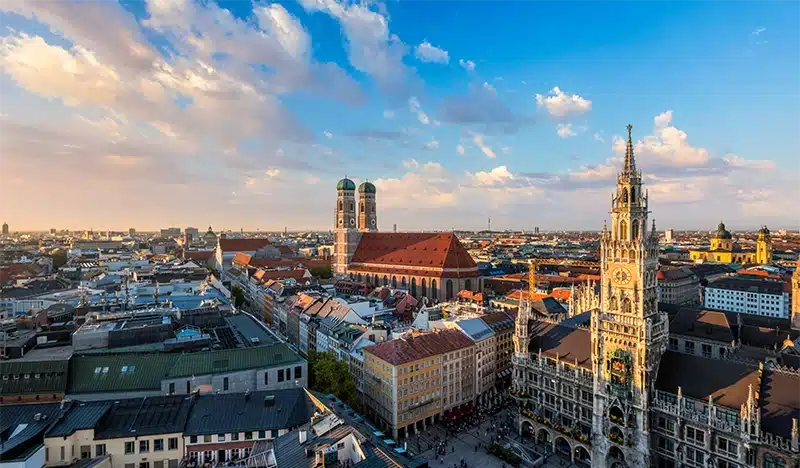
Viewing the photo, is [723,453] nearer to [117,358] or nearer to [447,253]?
[117,358]

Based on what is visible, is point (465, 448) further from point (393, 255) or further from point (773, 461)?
point (393, 255)

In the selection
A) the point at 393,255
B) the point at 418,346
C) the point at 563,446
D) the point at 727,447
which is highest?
the point at 393,255

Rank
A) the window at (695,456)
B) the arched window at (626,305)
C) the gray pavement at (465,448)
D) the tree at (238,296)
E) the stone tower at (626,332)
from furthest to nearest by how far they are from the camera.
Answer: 1. the tree at (238,296)
2. the gray pavement at (465,448)
3. the arched window at (626,305)
4. the stone tower at (626,332)
5. the window at (695,456)

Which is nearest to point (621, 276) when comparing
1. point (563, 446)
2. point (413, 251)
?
point (563, 446)

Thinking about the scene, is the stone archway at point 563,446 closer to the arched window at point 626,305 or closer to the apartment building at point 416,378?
the apartment building at point 416,378

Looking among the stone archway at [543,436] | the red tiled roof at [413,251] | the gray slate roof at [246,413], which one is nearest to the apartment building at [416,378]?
the stone archway at [543,436]

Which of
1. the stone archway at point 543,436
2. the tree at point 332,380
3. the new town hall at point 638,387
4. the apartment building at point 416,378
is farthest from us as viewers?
the apartment building at point 416,378
